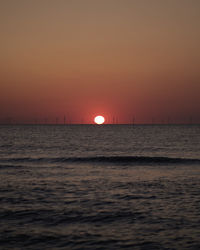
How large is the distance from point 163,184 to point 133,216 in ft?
30.8

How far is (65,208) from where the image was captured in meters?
16.2

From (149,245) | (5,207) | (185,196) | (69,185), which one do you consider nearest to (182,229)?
(149,245)

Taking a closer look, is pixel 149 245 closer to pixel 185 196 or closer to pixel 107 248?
pixel 107 248

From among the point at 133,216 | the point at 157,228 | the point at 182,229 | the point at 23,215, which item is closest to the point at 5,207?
the point at 23,215

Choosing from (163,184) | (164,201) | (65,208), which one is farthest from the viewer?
(163,184)

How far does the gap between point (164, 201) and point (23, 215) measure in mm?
8553

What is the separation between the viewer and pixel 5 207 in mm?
16250

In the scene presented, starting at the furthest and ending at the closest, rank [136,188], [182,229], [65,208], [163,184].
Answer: [163,184]
[136,188]
[65,208]
[182,229]

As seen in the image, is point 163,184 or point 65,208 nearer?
point 65,208

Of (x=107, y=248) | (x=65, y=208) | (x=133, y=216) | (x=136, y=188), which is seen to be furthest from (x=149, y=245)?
(x=136, y=188)

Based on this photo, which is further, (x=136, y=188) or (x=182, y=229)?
(x=136, y=188)

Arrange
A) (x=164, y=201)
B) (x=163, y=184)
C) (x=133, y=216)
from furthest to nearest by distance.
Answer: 1. (x=163, y=184)
2. (x=164, y=201)
3. (x=133, y=216)

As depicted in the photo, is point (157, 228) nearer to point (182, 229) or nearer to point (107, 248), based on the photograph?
point (182, 229)

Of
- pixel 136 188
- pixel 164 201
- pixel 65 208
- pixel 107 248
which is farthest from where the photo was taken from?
pixel 136 188
